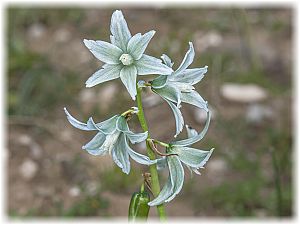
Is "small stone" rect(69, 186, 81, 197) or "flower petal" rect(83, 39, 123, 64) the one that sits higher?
"flower petal" rect(83, 39, 123, 64)

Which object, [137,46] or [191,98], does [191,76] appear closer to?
[191,98]

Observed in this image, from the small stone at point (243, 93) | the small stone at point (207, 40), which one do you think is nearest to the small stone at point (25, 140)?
the small stone at point (243, 93)

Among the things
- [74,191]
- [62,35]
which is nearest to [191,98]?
[74,191]

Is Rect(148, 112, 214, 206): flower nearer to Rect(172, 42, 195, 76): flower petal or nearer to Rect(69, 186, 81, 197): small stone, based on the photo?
Rect(172, 42, 195, 76): flower petal

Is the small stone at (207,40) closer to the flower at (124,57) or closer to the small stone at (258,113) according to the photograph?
the small stone at (258,113)

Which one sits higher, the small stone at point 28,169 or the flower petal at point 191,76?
the flower petal at point 191,76

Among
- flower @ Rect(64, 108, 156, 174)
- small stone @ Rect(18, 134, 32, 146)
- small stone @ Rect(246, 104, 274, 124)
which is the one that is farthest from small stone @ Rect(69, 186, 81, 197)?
flower @ Rect(64, 108, 156, 174)

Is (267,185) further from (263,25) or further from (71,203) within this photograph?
(263,25)
